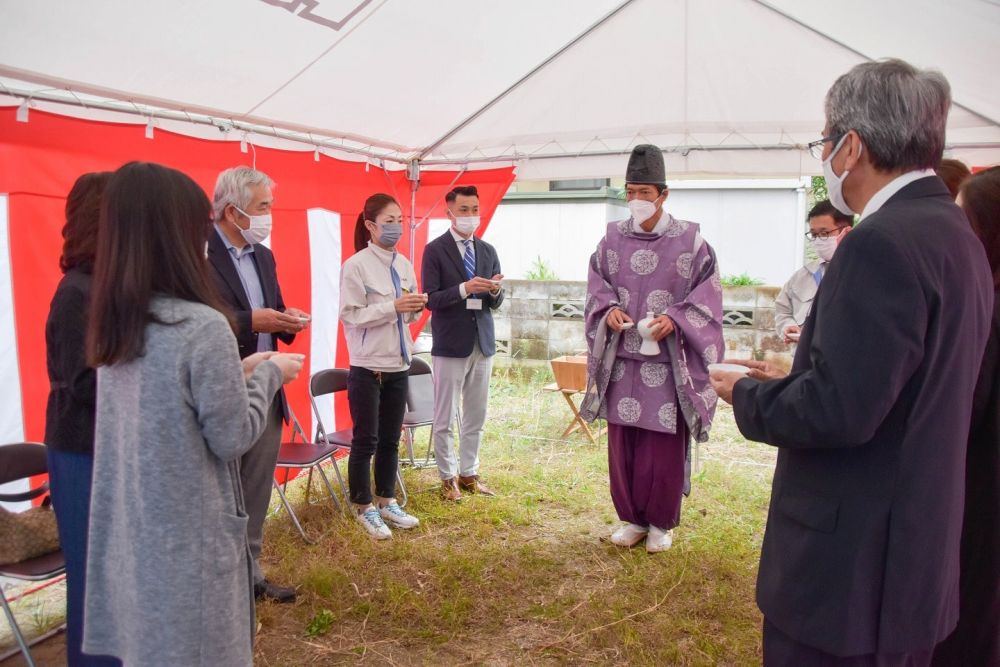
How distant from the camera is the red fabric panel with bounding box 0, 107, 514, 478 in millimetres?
2988

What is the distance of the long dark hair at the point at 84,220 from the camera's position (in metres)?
1.87

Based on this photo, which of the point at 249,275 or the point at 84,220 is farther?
the point at 249,275

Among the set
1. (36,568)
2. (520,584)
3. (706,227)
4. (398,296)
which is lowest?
(520,584)

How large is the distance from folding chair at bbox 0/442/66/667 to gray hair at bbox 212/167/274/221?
114 cm

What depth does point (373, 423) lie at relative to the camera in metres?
3.80

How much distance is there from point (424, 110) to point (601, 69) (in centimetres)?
119

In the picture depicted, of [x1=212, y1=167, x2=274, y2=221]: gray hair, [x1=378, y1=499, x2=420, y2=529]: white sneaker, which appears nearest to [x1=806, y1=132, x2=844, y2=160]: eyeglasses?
[x1=212, y1=167, x2=274, y2=221]: gray hair

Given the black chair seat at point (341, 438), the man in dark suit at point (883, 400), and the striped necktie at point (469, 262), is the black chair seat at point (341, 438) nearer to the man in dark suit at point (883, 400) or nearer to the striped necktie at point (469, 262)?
the striped necktie at point (469, 262)

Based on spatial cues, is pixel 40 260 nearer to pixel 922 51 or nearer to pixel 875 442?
pixel 875 442

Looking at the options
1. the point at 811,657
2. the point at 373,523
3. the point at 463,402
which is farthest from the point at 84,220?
the point at 463,402

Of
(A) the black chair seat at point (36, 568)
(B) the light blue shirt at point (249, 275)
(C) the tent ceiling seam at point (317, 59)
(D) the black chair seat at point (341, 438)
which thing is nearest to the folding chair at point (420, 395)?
(D) the black chair seat at point (341, 438)

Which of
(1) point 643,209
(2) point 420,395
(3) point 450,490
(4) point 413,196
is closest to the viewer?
(1) point 643,209

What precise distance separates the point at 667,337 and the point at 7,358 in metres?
3.09

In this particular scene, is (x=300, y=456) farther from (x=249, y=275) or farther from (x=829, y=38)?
(x=829, y=38)
